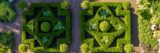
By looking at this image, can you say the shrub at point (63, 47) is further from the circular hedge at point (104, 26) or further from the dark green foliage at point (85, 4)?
the dark green foliage at point (85, 4)

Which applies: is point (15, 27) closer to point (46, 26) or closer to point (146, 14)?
point (46, 26)

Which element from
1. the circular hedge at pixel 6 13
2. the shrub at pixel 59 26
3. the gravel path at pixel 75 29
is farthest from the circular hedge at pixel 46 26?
the circular hedge at pixel 6 13

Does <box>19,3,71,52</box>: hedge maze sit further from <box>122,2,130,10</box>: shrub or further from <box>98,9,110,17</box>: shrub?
<box>122,2,130,10</box>: shrub

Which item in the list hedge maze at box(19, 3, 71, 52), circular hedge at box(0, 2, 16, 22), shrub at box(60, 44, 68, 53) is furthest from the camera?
circular hedge at box(0, 2, 16, 22)

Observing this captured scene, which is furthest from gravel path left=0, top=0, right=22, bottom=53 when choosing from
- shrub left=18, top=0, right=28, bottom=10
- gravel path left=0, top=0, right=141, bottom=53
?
shrub left=18, top=0, right=28, bottom=10

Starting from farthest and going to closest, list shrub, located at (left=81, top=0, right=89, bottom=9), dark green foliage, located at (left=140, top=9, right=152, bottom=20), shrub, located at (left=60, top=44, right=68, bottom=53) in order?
shrub, located at (left=81, top=0, right=89, bottom=9) < shrub, located at (left=60, top=44, right=68, bottom=53) < dark green foliage, located at (left=140, top=9, right=152, bottom=20)

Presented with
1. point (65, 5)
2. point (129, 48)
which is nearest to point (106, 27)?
point (129, 48)

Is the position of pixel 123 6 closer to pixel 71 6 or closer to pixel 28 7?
pixel 71 6
